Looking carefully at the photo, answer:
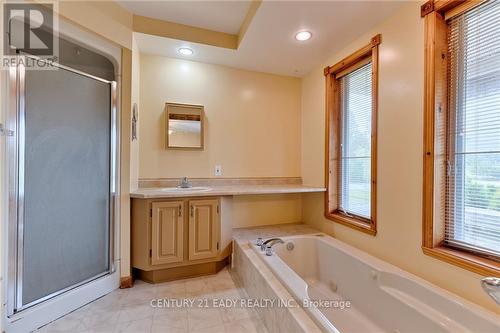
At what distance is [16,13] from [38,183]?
110cm

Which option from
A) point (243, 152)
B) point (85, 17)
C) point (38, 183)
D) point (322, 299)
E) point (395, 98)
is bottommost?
point (322, 299)

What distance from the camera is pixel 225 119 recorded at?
285 cm

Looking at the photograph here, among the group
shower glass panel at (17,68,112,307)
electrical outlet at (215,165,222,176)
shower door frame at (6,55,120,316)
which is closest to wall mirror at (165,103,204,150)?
electrical outlet at (215,165,222,176)

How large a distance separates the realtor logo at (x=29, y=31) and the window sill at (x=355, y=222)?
274cm

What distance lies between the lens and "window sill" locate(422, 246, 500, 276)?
1.27 meters

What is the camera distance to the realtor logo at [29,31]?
1.46m

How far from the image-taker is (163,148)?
8.60ft

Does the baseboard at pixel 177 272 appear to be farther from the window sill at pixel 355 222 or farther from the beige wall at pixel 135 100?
the window sill at pixel 355 222

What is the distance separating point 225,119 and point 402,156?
185 centimetres

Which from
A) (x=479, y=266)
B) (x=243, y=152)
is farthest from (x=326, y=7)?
(x=479, y=266)

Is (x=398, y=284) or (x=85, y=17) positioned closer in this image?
(x=398, y=284)

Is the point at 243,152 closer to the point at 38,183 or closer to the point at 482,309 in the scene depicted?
the point at 38,183

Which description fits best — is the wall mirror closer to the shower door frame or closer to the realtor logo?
the realtor logo

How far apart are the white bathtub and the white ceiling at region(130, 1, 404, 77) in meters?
1.88
